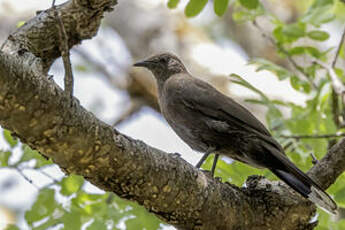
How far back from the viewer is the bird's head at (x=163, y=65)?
5.83 metres

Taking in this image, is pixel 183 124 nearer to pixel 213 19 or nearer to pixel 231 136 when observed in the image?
pixel 231 136

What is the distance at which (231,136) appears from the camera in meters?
4.44

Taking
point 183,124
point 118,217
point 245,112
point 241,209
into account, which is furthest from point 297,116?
point 118,217

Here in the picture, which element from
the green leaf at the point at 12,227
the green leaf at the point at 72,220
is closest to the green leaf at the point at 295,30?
the green leaf at the point at 72,220

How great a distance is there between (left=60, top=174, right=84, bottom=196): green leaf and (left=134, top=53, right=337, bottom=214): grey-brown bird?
0.88 metres

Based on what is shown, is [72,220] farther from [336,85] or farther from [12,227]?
[336,85]

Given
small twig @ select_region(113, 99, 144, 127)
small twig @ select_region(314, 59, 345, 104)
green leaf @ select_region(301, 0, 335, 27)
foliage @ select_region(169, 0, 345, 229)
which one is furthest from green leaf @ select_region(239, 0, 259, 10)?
small twig @ select_region(113, 99, 144, 127)

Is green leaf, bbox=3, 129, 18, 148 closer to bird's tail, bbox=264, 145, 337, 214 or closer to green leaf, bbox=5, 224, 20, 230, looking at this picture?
green leaf, bbox=5, 224, 20, 230

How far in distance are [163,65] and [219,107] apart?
4.76 ft

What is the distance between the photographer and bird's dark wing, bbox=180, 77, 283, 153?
4.38m

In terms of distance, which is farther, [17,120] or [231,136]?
[231,136]

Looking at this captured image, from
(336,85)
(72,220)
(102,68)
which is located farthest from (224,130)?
(102,68)

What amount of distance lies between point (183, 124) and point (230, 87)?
9.98 feet

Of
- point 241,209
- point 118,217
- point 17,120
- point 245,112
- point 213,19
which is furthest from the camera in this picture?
point 213,19
